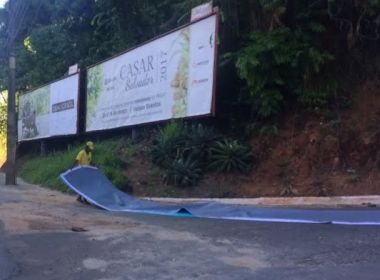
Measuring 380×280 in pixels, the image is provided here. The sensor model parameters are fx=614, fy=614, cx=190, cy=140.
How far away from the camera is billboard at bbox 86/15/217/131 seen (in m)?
15.5

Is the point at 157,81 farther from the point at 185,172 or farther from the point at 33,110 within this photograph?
the point at 33,110

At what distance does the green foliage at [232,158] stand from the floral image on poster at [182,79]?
162 cm

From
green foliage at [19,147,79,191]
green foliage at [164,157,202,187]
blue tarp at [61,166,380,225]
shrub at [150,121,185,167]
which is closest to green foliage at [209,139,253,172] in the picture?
green foliage at [164,157,202,187]

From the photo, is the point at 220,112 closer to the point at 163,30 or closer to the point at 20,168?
the point at 163,30

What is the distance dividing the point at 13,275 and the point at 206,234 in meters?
3.29

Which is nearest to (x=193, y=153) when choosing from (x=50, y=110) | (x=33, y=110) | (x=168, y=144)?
(x=168, y=144)

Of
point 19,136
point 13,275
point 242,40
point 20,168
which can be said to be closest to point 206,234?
point 13,275

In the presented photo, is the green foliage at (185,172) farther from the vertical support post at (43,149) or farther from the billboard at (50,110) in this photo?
the vertical support post at (43,149)

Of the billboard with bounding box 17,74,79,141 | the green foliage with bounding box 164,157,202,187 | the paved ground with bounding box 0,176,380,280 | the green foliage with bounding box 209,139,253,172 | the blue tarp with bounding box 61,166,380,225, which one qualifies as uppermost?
the billboard with bounding box 17,74,79,141

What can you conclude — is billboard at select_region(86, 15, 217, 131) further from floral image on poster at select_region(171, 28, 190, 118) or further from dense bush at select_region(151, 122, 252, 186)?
dense bush at select_region(151, 122, 252, 186)

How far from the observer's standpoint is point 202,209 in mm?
11773

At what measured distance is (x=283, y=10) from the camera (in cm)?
1426

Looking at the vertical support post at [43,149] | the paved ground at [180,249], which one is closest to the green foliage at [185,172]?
the paved ground at [180,249]

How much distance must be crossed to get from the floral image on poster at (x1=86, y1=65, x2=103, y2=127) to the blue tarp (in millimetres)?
7950
